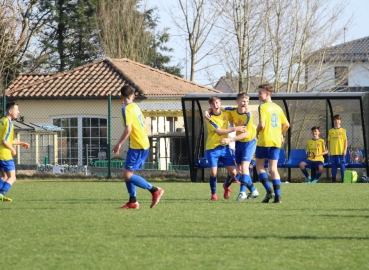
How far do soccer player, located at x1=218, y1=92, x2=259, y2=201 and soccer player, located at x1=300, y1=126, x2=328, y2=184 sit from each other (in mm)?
8726

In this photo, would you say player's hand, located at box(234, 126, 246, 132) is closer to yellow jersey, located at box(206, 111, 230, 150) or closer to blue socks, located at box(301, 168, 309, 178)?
yellow jersey, located at box(206, 111, 230, 150)

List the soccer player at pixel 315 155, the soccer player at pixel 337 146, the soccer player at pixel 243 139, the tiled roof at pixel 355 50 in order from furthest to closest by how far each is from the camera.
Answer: the tiled roof at pixel 355 50 → the soccer player at pixel 315 155 → the soccer player at pixel 337 146 → the soccer player at pixel 243 139

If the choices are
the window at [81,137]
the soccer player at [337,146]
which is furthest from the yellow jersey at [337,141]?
the window at [81,137]

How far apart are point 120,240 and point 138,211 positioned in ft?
10.7

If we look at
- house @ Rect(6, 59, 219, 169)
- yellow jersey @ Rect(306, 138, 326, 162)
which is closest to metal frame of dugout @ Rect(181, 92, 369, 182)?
yellow jersey @ Rect(306, 138, 326, 162)

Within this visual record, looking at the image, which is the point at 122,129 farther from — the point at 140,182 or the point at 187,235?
the point at 187,235

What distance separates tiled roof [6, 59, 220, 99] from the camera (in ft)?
119

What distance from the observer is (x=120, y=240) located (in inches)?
311

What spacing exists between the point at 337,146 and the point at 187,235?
1383cm

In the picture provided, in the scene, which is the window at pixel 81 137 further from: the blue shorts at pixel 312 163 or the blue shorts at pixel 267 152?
the blue shorts at pixel 267 152

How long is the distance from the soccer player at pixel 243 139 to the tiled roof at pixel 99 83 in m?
22.5

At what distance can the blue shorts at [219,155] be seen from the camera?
13500mm

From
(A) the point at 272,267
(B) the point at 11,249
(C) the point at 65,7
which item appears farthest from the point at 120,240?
(C) the point at 65,7

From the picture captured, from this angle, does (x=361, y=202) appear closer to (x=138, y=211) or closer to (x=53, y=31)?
(x=138, y=211)
